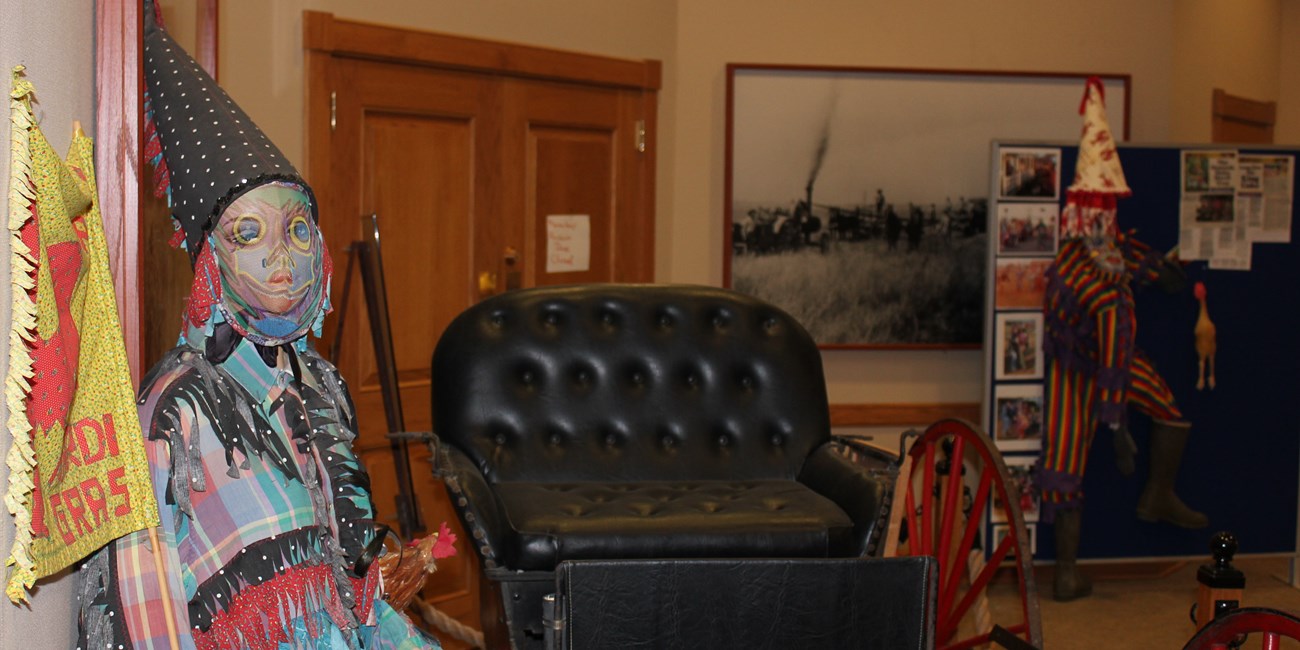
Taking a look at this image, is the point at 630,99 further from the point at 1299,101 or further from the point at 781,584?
the point at 1299,101

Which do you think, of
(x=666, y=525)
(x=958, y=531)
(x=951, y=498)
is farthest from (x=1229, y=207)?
(x=666, y=525)

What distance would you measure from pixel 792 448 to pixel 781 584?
93cm

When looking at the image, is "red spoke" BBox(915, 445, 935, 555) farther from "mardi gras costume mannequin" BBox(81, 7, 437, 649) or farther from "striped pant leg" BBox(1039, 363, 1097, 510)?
"mardi gras costume mannequin" BBox(81, 7, 437, 649)

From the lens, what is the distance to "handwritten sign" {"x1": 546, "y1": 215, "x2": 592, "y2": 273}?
5.15 metres

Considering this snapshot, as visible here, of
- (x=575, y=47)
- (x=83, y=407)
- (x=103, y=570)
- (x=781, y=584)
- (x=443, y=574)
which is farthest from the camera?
(x=575, y=47)

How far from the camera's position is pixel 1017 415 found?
514cm

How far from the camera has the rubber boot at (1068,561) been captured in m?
5.04

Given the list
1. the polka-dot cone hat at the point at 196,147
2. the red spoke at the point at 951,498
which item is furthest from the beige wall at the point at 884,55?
the polka-dot cone hat at the point at 196,147

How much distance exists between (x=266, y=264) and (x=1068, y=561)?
4.06 meters

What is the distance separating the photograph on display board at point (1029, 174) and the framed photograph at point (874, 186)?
1.72 ft

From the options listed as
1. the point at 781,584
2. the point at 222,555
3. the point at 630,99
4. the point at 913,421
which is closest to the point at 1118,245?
the point at 913,421

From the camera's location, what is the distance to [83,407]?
1545mm

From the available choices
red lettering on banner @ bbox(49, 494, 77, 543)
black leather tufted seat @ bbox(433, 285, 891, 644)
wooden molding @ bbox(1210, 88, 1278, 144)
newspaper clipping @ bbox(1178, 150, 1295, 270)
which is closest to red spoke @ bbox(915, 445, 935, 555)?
black leather tufted seat @ bbox(433, 285, 891, 644)

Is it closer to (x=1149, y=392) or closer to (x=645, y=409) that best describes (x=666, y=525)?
(x=645, y=409)
